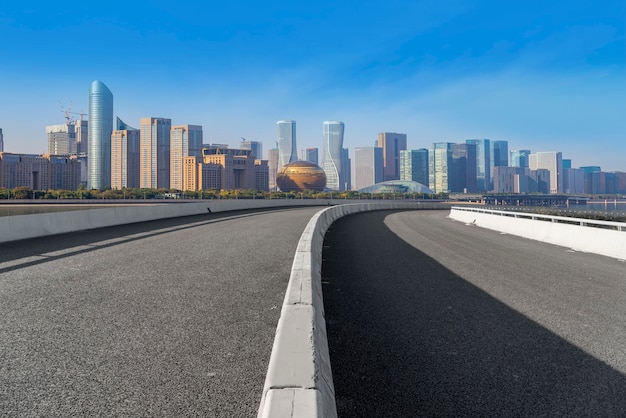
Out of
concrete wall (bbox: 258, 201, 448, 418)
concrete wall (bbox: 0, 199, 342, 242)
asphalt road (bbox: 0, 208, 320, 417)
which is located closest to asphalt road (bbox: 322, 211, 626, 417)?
concrete wall (bbox: 258, 201, 448, 418)

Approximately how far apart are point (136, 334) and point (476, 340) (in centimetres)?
409

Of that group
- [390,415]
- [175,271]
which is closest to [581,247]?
[175,271]

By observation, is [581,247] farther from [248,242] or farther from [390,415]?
→ [390,415]

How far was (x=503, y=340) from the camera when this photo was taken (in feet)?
18.4

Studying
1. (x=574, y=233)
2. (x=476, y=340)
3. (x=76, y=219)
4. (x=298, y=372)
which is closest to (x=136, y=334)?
(x=298, y=372)

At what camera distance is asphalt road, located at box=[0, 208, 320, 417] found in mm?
3691

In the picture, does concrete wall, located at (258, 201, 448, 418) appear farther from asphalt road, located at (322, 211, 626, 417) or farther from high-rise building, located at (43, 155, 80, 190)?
high-rise building, located at (43, 155, 80, 190)

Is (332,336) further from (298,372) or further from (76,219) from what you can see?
(76,219)

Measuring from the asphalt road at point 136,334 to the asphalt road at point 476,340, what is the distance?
1.02 m

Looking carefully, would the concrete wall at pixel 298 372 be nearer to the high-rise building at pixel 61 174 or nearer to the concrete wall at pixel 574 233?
the concrete wall at pixel 574 233

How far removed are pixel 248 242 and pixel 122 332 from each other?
1042 centimetres

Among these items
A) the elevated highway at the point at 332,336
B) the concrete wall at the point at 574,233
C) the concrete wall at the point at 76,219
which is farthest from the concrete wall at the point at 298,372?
the concrete wall at the point at 76,219

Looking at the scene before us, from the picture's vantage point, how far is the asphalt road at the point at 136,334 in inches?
145

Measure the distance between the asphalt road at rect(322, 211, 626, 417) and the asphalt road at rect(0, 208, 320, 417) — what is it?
3.34 ft
